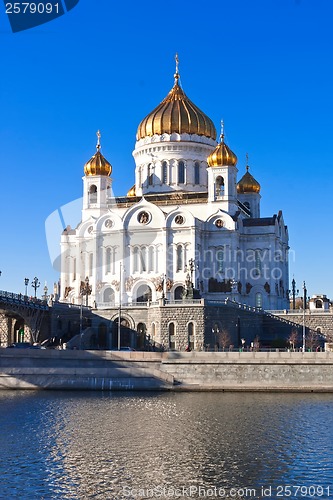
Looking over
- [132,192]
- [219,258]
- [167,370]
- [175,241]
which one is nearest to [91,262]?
[175,241]

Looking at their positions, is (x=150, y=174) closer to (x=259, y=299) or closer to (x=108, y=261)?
(x=108, y=261)

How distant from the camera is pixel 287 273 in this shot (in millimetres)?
80562

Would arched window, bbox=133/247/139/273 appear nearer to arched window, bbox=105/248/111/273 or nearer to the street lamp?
arched window, bbox=105/248/111/273

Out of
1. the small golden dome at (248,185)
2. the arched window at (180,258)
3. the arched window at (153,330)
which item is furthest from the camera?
the small golden dome at (248,185)

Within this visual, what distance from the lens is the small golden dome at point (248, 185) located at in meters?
83.7

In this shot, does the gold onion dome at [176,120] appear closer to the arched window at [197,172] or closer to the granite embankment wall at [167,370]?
the arched window at [197,172]

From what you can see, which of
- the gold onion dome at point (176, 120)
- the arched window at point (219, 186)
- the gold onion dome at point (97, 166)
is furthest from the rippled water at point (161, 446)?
the gold onion dome at point (176, 120)

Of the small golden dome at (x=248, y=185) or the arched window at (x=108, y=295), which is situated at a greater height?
the small golden dome at (x=248, y=185)

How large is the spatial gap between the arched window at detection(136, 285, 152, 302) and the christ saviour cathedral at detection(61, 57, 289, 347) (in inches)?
4.3

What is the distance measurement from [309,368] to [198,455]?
20.8 m

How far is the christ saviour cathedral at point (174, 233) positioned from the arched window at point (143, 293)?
0.11 meters

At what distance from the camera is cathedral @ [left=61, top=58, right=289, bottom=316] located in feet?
233

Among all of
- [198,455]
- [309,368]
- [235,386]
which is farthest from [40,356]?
[198,455]

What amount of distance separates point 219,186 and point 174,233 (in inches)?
270
